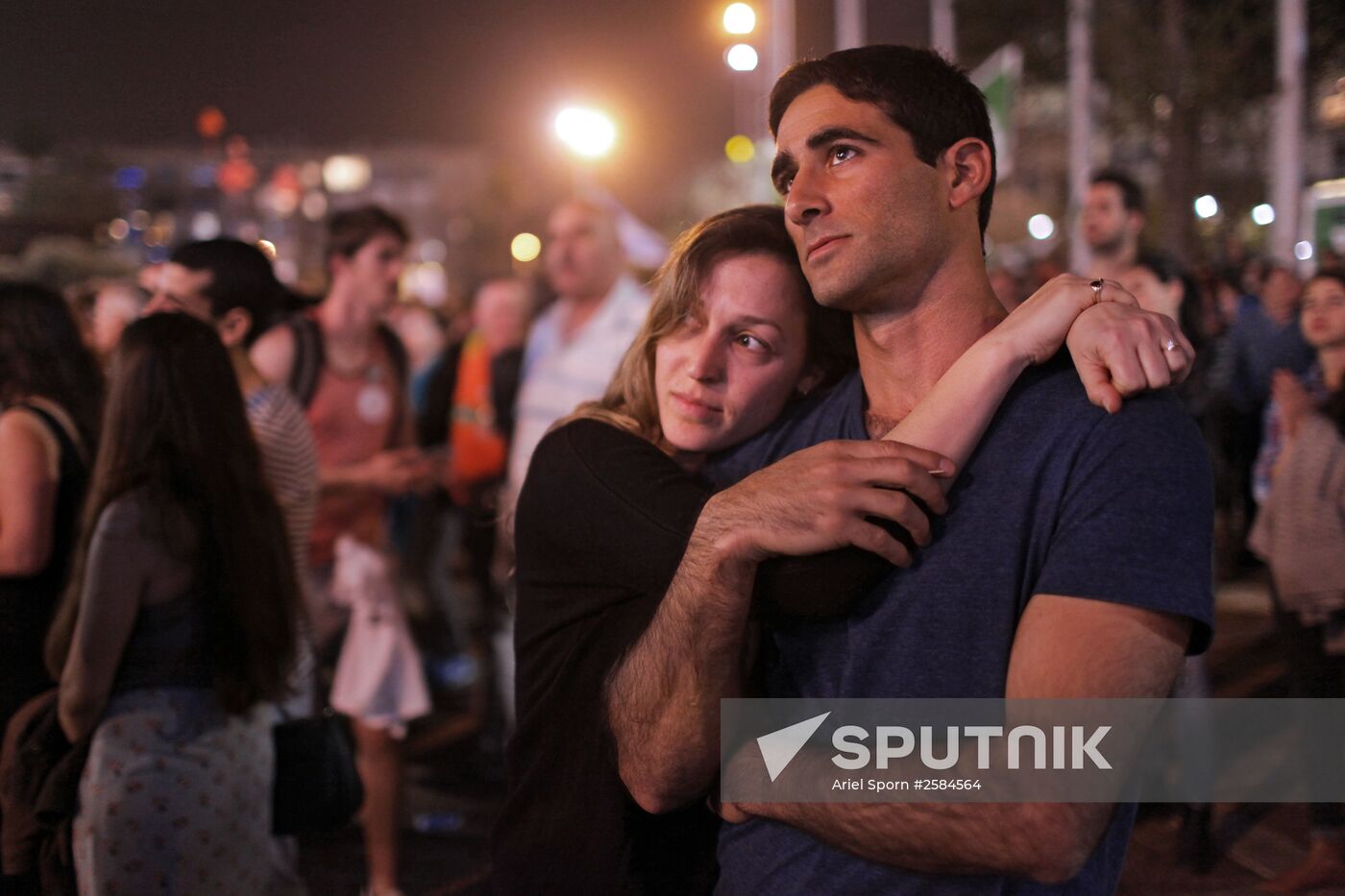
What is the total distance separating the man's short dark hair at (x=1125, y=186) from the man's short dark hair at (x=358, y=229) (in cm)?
329

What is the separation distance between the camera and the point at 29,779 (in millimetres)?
3293

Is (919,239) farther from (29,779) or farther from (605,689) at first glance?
(29,779)

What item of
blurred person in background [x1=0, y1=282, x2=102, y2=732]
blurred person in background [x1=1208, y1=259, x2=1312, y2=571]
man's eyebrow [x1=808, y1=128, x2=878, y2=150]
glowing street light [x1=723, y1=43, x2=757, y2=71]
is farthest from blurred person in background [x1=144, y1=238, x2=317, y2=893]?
glowing street light [x1=723, y1=43, x2=757, y2=71]

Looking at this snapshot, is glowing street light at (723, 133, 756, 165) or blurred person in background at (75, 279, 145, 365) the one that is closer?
blurred person in background at (75, 279, 145, 365)

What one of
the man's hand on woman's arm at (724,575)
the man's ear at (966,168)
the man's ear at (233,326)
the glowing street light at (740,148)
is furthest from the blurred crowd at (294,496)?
the glowing street light at (740,148)

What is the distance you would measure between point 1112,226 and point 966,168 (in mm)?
3701

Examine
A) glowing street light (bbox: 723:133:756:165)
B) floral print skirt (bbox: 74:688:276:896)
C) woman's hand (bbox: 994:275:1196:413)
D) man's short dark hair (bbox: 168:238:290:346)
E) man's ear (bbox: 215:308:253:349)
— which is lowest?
floral print skirt (bbox: 74:688:276:896)

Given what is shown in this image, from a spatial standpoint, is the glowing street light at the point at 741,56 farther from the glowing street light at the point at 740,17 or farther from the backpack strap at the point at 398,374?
the backpack strap at the point at 398,374

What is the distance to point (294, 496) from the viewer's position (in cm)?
429

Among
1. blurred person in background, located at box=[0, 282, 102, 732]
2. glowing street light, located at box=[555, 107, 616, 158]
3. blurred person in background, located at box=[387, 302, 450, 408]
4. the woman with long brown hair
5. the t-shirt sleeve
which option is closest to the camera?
the t-shirt sleeve

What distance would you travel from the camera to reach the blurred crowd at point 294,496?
3.24 meters

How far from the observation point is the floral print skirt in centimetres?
317

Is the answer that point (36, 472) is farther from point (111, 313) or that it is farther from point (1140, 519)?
point (111, 313)
